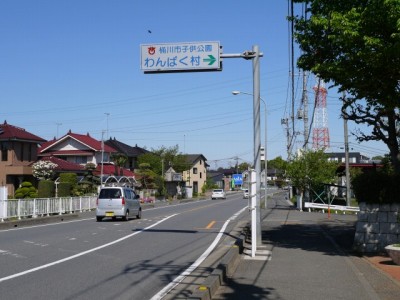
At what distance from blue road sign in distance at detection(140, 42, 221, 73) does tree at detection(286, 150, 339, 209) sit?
25165mm

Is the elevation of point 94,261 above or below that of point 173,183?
below

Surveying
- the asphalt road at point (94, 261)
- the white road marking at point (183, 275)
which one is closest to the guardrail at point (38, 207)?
the asphalt road at point (94, 261)

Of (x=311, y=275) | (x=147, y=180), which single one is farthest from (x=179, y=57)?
(x=147, y=180)

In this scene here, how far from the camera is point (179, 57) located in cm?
1447

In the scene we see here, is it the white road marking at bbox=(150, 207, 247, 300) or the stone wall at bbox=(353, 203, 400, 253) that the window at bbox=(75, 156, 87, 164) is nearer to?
the white road marking at bbox=(150, 207, 247, 300)

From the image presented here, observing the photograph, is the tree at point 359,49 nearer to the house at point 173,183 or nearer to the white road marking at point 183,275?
the white road marking at point 183,275

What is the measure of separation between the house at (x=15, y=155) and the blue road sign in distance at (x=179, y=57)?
28.8m

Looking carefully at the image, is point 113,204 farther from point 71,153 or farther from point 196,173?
point 196,173

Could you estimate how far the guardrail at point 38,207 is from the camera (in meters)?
23.3

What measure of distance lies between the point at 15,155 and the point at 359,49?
35.9 m

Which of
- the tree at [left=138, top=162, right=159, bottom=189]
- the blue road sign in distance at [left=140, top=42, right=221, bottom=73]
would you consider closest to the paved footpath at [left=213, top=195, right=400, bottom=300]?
the blue road sign in distance at [left=140, top=42, right=221, bottom=73]

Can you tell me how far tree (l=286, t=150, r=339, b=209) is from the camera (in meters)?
38.3

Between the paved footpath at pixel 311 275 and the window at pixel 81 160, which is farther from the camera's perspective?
the window at pixel 81 160

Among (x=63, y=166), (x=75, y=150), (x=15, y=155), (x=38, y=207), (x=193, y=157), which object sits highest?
(x=193, y=157)
